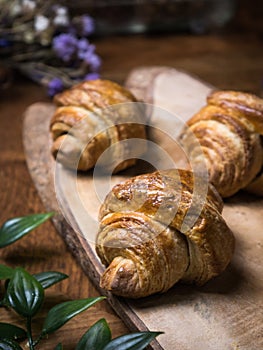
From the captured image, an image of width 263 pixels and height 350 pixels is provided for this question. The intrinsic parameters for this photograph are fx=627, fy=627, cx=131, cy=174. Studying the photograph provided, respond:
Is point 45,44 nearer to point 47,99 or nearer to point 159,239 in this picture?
point 47,99

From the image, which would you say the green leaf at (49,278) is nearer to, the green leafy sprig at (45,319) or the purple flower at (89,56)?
the green leafy sprig at (45,319)

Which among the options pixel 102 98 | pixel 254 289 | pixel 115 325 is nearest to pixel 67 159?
pixel 102 98

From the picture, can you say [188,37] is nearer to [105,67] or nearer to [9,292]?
[105,67]

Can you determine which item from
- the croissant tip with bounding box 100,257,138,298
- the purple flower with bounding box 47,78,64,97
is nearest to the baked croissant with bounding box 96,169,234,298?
the croissant tip with bounding box 100,257,138,298

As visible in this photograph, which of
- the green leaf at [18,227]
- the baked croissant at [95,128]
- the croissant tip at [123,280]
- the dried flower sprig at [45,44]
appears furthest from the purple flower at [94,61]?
the croissant tip at [123,280]

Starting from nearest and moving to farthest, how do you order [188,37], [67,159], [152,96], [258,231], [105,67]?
[258,231]
[67,159]
[152,96]
[105,67]
[188,37]

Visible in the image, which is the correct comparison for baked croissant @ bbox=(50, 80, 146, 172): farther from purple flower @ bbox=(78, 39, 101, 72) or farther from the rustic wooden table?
purple flower @ bbox=(78, 39, 101, 72)
